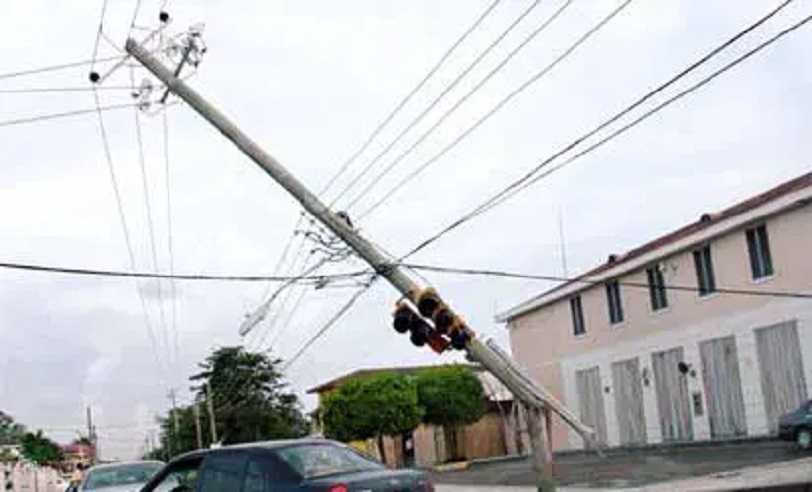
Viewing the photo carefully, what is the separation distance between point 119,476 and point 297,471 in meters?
10.4

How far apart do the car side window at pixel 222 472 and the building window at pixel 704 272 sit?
27291 millimetres

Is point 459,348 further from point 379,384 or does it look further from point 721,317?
point 379,384

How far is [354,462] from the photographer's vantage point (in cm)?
1202

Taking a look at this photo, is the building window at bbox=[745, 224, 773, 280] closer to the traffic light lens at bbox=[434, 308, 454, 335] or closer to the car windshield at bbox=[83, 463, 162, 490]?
the traffic light lens at bbox=[434, 308, 454, 335]

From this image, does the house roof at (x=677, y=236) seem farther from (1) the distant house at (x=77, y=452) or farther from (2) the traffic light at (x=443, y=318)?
(1) the distant house at (x=77, y=452)

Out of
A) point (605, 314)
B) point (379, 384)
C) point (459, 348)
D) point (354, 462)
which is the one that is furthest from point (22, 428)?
point (354, 462)

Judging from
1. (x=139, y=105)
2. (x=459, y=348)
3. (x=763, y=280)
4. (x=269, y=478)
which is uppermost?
(x=139, y=105)

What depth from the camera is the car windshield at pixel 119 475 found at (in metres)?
20.7

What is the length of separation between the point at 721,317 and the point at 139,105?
18630 millimetres

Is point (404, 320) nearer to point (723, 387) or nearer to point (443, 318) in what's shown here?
point (443, 318)

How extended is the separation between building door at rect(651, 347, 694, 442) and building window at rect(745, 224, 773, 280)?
16.3 feet

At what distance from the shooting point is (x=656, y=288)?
41031 millimetres

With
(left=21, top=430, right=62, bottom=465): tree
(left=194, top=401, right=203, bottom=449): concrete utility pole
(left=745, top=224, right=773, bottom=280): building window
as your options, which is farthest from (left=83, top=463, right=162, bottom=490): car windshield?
(left=21, top=430, right=62, bottom=465): tree

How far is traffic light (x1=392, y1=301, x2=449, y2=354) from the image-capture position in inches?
812
